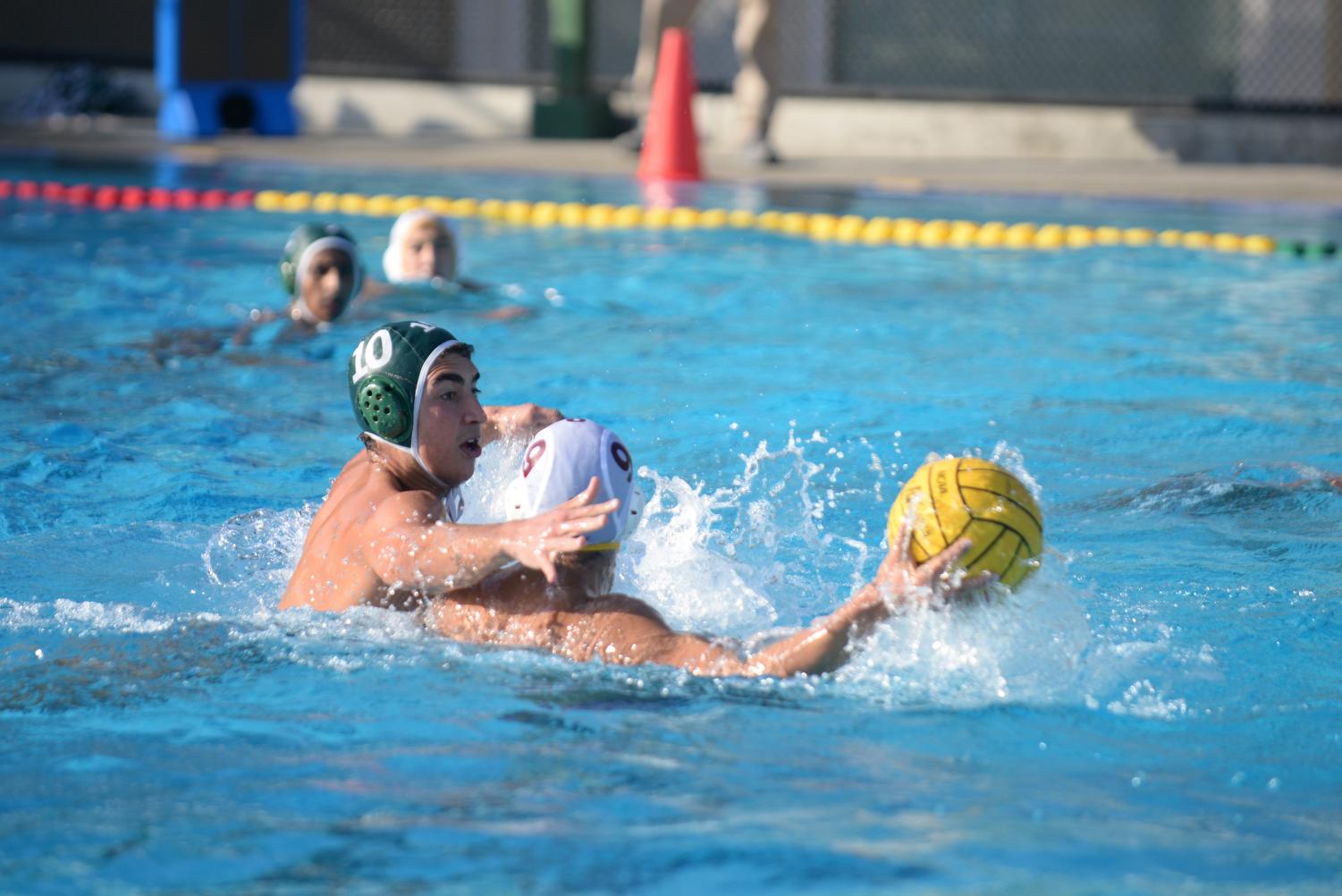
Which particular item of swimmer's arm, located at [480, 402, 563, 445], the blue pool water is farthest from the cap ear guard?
swimmer's arm, located at [480, 402, 563, 445]

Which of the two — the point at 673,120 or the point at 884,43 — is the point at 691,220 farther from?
the point at 884,43

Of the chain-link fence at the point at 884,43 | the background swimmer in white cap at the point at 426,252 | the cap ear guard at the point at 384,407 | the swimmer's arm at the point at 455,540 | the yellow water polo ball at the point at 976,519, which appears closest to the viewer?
the swimmer's arm at the point at 455,540

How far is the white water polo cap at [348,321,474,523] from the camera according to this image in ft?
11.2

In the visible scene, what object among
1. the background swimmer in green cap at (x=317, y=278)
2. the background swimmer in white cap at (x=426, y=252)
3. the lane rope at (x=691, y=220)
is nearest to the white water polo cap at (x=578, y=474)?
the background swimmer in green cap at (x=317, y=278)

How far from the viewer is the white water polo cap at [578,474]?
328 centimetres

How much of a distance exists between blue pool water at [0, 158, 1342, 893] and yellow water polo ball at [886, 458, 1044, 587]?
118 millimetres

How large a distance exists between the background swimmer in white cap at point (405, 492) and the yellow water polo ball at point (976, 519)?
62cm

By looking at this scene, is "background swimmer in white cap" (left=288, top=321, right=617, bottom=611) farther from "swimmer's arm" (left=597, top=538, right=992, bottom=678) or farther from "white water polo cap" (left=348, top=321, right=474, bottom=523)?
"swimmer's arm" (left=597, top=538, right=992, bottom=678)

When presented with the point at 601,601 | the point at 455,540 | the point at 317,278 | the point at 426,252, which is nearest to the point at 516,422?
the point at 601,601

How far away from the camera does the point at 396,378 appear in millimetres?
3406

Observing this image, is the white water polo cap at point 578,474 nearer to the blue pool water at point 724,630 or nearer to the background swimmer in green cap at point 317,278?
the blue pool water at point 724,630

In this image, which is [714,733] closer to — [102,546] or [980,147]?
[102,546]

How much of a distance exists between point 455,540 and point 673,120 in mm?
8897

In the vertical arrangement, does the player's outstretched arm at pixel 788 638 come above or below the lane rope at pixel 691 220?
below
